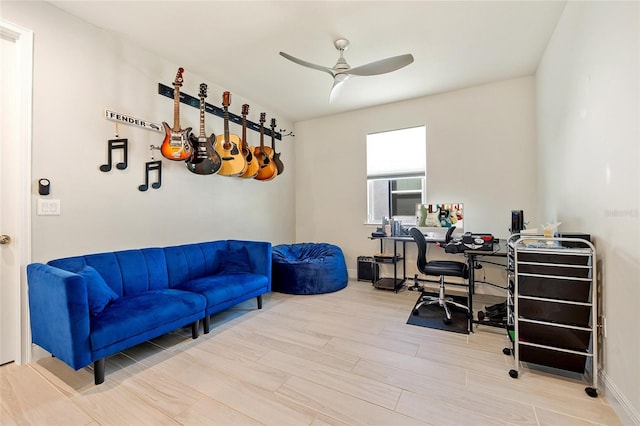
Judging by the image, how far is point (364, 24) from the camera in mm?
2461

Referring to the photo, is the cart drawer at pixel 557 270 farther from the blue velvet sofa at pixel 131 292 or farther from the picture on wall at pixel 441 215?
the blue velvet sofa at pixel 131 292

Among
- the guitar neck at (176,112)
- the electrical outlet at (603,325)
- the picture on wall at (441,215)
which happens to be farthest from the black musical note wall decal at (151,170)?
the electrical outlet at (603,325)

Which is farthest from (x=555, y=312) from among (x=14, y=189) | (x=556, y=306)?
(x=14, y=189)

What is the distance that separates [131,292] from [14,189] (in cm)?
115

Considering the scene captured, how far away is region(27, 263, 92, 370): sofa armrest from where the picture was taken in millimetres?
1685

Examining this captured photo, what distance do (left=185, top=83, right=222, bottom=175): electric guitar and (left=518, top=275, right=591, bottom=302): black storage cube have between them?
122 inches

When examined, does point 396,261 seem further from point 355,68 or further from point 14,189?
point 14,189

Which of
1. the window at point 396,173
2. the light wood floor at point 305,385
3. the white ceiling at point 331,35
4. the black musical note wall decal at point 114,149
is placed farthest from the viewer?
the window at point 396,173

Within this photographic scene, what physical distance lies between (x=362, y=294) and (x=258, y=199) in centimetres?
213

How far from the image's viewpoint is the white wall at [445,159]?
11.6 feet

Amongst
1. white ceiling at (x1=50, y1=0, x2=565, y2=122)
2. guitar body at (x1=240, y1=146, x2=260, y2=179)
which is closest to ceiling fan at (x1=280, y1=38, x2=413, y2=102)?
white ceiling at (x1=50, y1=0, x2=565, y2=122)

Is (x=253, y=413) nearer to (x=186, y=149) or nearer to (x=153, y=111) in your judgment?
(x=186, y=149)

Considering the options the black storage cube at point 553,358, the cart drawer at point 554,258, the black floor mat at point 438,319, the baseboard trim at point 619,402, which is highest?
the cart drawer at point 554,258

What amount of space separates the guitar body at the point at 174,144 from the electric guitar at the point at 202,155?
156 millimetres
